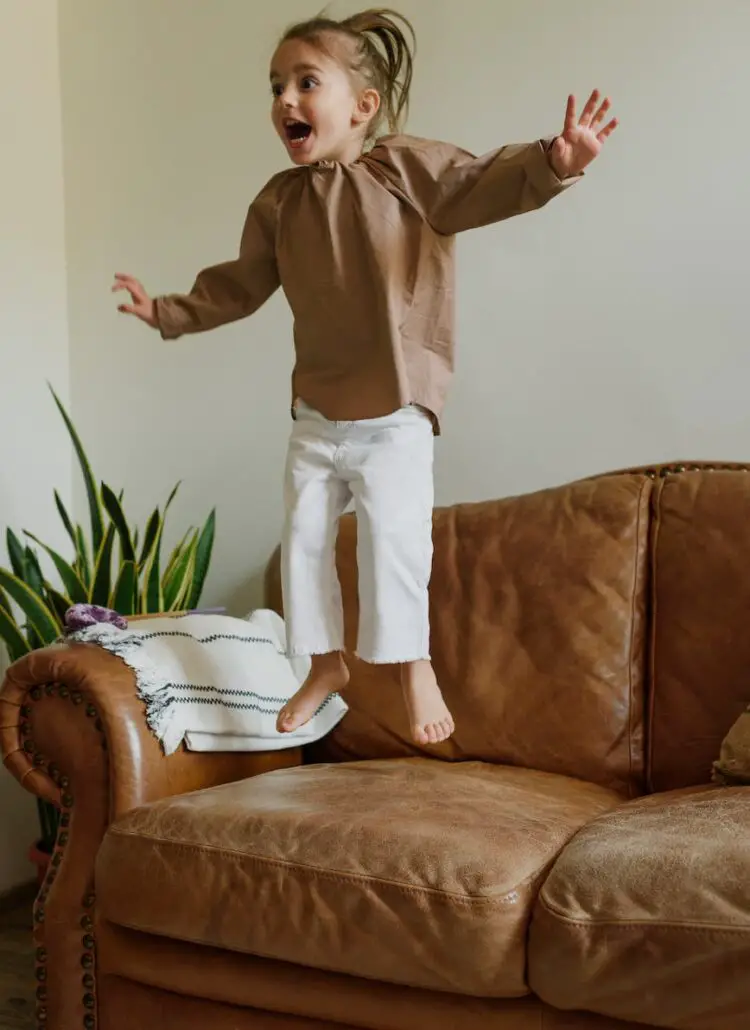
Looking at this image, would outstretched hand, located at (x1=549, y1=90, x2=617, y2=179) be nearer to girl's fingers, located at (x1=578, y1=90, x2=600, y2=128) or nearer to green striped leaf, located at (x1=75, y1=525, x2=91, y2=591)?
girl's fingers, located at (x1=578, y1=90, x2=600, y2=128)

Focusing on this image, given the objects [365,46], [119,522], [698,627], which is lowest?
[698,627]

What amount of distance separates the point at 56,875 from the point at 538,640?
0.90 m

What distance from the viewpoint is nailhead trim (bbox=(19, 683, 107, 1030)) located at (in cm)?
158

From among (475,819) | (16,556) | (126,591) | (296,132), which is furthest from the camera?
(16,556)

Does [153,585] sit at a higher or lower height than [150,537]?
lower

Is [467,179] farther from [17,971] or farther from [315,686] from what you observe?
[17,971]

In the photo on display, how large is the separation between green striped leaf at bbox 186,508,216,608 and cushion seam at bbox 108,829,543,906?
Answer: 1.00 m

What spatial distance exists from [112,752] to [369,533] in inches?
20.4

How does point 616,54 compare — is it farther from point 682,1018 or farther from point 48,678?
point 682,1018

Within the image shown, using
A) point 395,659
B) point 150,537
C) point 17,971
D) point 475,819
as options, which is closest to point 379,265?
point 395,659

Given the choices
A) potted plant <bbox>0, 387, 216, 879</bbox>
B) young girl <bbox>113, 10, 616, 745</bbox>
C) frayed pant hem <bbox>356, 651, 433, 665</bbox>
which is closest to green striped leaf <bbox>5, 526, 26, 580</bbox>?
potted plant <bbox>0, 387, 216, 879</bbox>

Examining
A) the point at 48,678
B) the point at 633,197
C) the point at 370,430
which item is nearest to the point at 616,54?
the point at 633,197

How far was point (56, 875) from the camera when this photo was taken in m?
1.63

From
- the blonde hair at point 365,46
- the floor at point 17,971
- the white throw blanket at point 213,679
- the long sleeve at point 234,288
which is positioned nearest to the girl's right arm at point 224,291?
the long sleeve at point 234,288
